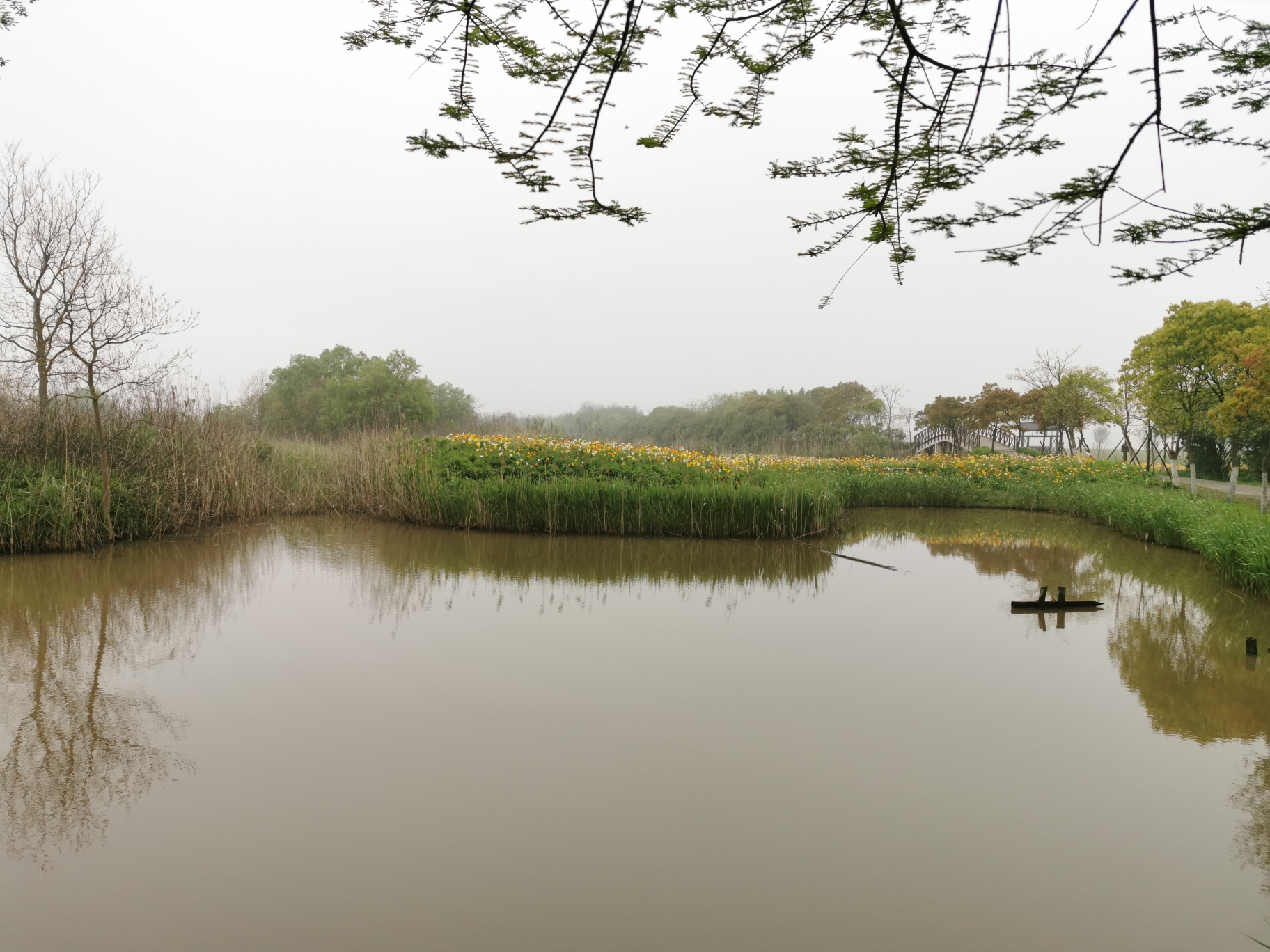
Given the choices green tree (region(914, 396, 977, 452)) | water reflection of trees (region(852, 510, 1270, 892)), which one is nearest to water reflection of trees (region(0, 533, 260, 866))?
water reflection of trees (region(852, 510, 1270, 892))

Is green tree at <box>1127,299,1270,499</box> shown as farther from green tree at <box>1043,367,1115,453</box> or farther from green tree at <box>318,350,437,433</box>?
green tree at <box>318,350,437,433</box>

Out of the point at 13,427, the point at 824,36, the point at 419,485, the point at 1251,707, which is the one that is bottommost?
the point at 1251,707

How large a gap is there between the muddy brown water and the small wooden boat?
1.31 ft

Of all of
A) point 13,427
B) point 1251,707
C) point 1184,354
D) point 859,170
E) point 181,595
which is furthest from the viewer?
point 1184,354

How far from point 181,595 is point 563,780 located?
4.72m

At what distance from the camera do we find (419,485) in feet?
34.4

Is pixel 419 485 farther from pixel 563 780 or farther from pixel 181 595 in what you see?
pixel 563 780

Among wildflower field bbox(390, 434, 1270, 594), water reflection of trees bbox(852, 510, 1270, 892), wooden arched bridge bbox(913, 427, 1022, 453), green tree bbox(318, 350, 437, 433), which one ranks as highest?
green tree bbox(318, 350, 437, 433)

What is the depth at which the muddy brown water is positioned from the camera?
2.21 metres

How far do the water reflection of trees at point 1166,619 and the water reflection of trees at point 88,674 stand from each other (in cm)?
423

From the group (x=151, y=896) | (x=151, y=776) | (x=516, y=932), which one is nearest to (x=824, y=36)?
(x=516, y=932)

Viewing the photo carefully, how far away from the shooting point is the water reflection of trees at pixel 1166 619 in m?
3.79

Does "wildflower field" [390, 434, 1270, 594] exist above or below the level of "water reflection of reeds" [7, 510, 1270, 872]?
above

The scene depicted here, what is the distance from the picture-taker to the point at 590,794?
291cm
